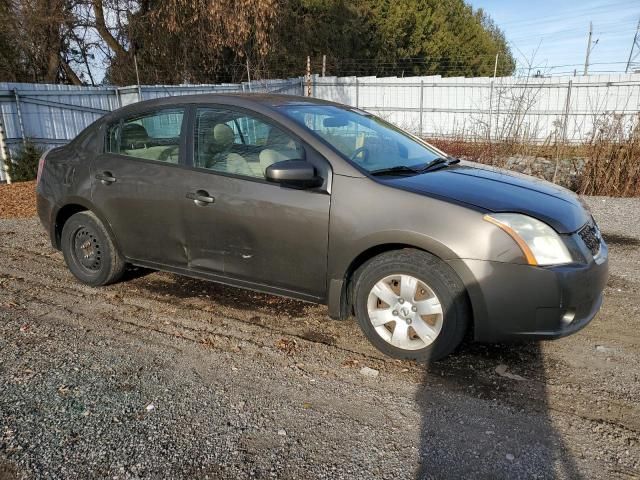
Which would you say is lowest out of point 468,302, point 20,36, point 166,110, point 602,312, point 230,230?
point 602,312

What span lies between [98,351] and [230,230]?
1.23 metres

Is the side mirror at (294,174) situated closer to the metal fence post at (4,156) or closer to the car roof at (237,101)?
the car roof at (237,101)

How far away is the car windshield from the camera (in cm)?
371

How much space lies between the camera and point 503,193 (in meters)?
3.39

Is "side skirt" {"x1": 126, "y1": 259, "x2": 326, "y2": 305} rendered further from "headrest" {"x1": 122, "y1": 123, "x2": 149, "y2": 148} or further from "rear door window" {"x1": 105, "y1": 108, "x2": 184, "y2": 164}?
"headrest" {"x1": 122, "y1": 123, "x2": 149, "y2": 148}

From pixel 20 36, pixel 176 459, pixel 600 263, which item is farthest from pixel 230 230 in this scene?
pixel 20 36

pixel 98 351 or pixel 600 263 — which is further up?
pixel 600 263

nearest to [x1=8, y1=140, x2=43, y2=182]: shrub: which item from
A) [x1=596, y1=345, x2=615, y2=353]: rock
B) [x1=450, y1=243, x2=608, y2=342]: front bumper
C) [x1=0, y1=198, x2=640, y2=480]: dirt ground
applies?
[x1=0, y1=198, x2=640, y2=480]: dirt ground

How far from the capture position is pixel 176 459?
248 cm

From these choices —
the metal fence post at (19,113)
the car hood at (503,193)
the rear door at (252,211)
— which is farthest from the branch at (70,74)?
the car hood at (503,193)

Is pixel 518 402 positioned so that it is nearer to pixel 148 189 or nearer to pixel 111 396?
pixel 111 396

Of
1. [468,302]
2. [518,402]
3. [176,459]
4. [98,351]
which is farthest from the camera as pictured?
[98,351]

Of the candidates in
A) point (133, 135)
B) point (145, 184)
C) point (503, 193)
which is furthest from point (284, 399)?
point (133, 135)

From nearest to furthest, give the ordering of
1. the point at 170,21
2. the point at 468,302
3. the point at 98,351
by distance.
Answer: the point at 468,302
the point at 98,351
the point at 170,21
